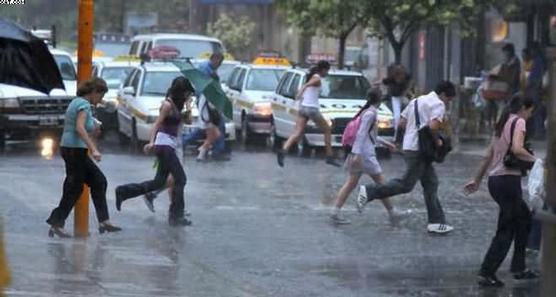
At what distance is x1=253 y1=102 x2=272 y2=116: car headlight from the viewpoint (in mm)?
27203

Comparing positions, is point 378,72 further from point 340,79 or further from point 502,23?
point 340,79

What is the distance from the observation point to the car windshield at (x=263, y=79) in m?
28.4

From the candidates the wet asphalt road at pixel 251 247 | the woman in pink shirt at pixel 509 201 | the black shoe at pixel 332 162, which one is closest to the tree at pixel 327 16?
the black shoe at pixel 332 162

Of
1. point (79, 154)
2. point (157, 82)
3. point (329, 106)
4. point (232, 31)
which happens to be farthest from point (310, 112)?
point (232, 31)

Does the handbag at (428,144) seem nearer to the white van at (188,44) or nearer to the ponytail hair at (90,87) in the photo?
the ponytail hair at (90,87)

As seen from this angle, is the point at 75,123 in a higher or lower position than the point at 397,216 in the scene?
higher

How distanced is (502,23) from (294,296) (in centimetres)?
2405

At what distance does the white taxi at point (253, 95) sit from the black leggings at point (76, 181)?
44.7 ft

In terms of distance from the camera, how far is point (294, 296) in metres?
10.9

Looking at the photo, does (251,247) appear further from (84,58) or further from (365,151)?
(84,58)

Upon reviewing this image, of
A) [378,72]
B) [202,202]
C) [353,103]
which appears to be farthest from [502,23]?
[202,202]

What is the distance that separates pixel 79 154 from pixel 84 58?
100cm

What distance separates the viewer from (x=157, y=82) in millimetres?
25781

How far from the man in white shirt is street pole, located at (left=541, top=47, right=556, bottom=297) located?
7.73 metres
